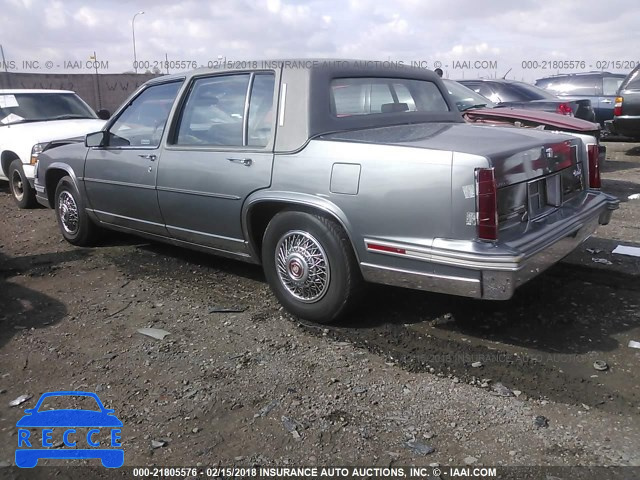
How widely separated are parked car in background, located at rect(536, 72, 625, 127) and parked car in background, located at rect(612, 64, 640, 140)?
287cm

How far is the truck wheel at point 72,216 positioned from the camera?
5762mm

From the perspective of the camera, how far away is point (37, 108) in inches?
344

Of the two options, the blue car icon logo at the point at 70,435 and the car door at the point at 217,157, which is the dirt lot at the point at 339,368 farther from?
the car door at the point at 217,157

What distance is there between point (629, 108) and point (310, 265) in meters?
9.68

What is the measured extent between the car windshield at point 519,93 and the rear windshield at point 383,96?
6.09 meters

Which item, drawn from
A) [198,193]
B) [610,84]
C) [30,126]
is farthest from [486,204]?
[610,84]

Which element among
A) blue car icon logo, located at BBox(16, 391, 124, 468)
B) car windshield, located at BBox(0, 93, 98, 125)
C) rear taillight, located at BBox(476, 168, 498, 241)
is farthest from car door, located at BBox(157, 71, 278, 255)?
car windshield, located at BBox(0, 93, 98, 125)

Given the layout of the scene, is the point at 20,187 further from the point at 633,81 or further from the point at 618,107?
the point at 633,81

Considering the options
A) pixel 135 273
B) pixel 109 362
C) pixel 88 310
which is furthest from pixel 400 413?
pixel 135 273

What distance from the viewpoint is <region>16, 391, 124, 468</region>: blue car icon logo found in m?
2.67

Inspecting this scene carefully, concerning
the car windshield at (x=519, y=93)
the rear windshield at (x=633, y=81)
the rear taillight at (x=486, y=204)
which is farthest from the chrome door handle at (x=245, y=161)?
the rear windshield at (x=633, y=81)

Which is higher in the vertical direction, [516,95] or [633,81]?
[633,81]

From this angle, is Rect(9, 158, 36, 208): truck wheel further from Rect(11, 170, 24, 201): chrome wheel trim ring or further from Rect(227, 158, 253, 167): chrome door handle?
Rect(227, 158, 253, 167): chrome door handle

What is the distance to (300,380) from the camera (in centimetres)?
323
